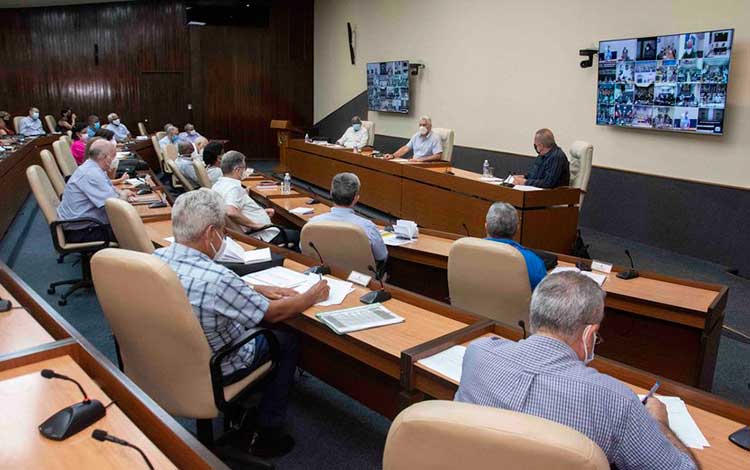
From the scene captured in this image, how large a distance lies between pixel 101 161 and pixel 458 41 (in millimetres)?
6453

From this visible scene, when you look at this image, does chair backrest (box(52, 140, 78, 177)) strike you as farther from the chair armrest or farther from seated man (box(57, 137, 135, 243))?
the chair armrest

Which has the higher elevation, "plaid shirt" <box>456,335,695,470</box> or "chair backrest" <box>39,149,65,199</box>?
"chair backrest" <box>39,149,65,199</box>

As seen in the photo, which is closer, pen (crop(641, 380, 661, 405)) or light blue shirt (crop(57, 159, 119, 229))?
pen (crop(641, 380, 661, 405))

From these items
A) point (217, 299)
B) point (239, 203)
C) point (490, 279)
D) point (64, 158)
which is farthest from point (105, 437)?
point (64, 158)

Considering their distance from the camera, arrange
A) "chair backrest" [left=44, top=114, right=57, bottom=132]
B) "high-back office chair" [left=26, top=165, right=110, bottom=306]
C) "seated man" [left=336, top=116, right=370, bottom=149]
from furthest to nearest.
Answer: "chair backrest" [left=44, top=114, right=57, bottom=132], "seated man" [left=336, top=116, right=370, bottom=149], "high-back office chair" [left=26, top=165, right=110, bottom=306]

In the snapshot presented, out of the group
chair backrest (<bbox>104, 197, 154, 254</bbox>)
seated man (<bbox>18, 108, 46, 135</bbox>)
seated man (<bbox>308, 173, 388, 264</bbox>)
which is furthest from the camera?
seated man (<bbox>18, 108, 46, 135</bbox>)

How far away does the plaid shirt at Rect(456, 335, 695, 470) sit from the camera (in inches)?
52.6

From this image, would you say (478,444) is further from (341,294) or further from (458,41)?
(458,41)

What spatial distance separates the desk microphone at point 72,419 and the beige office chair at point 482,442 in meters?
0.82

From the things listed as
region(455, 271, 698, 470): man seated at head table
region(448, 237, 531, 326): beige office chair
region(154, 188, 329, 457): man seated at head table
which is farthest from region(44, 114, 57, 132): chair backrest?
region(455, 271, 698, 470): man seated at head table

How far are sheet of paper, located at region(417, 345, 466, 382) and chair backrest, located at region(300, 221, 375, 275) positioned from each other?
133 cm

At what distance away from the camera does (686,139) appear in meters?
6.20

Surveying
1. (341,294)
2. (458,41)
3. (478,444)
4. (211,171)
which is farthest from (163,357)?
(458,41)

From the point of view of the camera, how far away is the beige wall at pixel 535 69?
5848 mm
